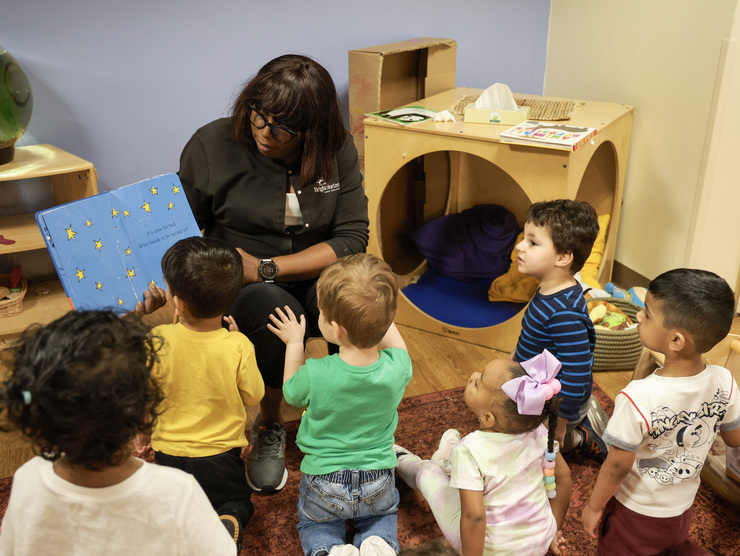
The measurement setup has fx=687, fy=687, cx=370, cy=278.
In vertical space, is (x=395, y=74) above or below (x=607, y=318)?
above

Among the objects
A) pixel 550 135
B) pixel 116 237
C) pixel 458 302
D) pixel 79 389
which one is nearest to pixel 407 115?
pixel 550 135

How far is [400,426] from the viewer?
2.08 meters

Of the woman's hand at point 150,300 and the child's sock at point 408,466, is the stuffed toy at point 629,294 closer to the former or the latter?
the child's sock at point 408,466

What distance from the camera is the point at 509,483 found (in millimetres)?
1438

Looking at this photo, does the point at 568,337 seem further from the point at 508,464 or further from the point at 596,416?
the point at 508,464

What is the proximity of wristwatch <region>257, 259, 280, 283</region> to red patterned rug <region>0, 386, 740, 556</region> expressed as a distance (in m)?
0.49

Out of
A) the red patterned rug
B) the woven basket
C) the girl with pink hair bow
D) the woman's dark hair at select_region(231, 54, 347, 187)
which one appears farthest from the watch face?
the woven basket

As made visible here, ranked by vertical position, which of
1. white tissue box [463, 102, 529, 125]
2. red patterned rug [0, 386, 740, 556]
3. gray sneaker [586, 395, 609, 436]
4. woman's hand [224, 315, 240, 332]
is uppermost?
white tissue box [463, 102, 529, 125]

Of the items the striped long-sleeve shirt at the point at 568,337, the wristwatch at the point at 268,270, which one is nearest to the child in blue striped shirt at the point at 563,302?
the striped long-sleeve shirt at the point at 568,337

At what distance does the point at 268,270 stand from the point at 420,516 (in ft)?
2.53

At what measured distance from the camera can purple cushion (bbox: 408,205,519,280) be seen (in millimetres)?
2961

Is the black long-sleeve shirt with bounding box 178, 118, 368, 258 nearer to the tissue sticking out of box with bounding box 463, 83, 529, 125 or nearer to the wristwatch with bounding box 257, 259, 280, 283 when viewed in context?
the wristwatch with bounding box 257, 259, 280, 283

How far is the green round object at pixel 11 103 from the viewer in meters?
2.28

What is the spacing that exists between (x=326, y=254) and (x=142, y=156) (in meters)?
1.26
